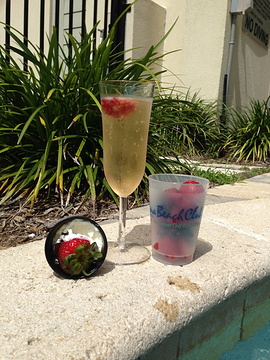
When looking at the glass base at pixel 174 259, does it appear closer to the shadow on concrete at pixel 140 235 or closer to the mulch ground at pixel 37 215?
the shadow on concrete at pixel 140 235

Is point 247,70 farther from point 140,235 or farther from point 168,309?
point 168,309

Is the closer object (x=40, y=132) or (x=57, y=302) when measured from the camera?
(x=57, y=302)

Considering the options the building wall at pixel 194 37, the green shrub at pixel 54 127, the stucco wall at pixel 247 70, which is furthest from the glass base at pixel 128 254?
the stucco wall at pixel 247 70

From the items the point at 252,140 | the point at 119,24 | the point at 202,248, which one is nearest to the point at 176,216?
the point at 202,248

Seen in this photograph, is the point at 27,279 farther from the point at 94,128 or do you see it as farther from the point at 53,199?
the point at 94,128

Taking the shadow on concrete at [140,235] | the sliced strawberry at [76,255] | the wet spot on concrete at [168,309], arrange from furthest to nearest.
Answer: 1. the shadow on concrete at [140,235]
2. the sliced strawberry at [76,255]
3. the wet spot on concrete at [168,309]

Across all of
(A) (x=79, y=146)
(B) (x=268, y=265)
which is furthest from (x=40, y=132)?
(B) (x=268, y=265)
